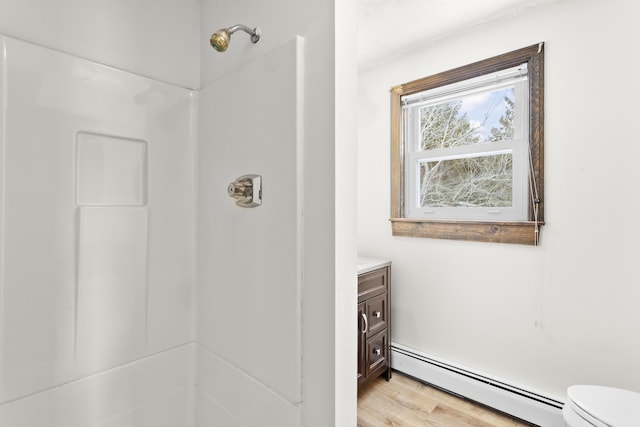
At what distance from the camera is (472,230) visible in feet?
6.37

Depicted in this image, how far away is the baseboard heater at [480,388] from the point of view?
1.66 metres

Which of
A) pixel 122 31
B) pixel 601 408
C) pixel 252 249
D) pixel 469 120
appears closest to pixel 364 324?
pixel 601 408

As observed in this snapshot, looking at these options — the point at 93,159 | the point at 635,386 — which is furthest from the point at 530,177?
the point at 93,159

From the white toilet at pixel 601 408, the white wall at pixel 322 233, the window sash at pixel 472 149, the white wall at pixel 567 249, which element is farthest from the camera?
the window sash at pixel 472 149

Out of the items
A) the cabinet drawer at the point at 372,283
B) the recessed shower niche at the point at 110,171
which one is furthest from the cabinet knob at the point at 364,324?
Result: the recessed shower niche at the point at 110,171

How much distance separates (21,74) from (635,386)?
8.63 feet

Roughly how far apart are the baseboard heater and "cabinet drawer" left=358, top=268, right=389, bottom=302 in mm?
531

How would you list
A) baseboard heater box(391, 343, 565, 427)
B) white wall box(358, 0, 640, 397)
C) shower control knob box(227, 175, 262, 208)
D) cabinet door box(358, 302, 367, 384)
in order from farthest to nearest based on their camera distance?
cabinet door box(358, 302, 367, 384)
baseboard heater box(391, 343, 565, 427)
white wall box(358, 0, 640, 397)
shower control knob box(227, 175, 262, 208)

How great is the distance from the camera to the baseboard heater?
1.66 metres

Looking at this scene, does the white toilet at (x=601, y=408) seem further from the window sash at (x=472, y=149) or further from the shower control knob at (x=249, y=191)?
the shower control knob at (x=249, y=191)

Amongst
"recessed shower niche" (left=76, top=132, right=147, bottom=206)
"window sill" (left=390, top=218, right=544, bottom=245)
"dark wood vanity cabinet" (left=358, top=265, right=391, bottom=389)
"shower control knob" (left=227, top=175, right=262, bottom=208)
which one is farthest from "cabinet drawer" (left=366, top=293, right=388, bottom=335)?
"recessed shower niche" (left=76, top=132, right=147, bottom=206)

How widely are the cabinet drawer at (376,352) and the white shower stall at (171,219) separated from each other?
48.4 inches

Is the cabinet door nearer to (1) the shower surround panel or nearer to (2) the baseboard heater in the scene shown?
(2) the baseboard heater

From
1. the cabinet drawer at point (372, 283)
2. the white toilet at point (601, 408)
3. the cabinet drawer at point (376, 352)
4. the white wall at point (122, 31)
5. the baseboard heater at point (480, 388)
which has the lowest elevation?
the baseboard heater at point (480, 388)
